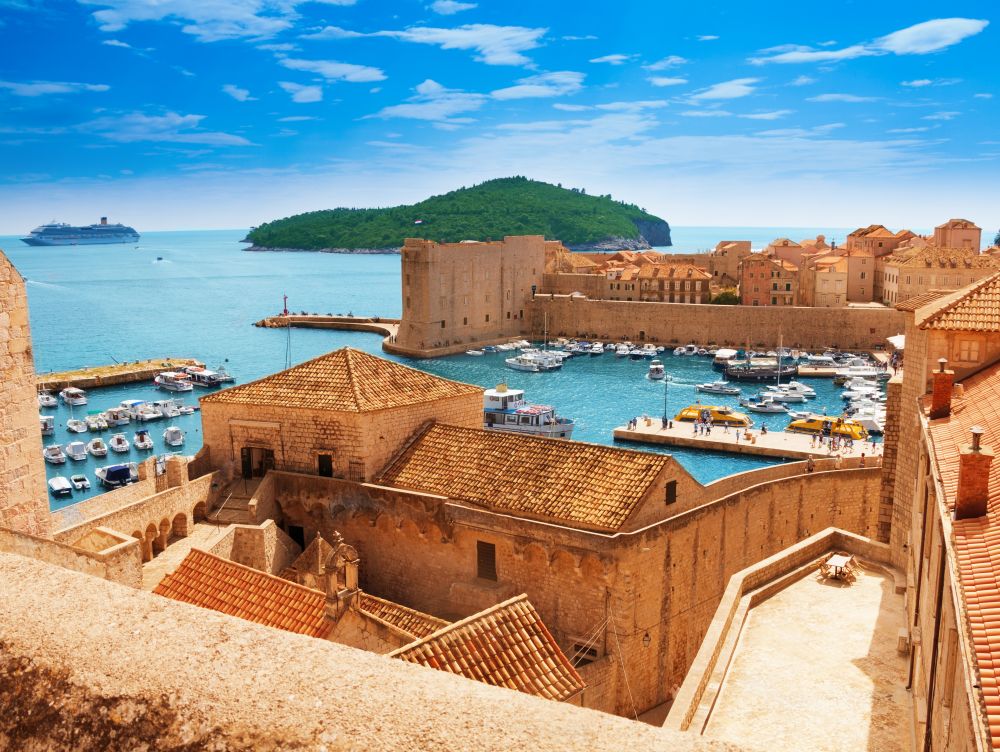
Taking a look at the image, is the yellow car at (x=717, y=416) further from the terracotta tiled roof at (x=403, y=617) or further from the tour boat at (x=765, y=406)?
the terracotta tiled roof at (x=403, y=617)

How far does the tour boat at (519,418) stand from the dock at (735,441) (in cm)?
293

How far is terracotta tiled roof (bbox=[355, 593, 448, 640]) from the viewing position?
11.2 metres

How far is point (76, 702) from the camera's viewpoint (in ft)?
7.44

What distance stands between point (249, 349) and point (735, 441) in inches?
1813

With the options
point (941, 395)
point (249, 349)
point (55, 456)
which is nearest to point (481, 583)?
point (941, 395)

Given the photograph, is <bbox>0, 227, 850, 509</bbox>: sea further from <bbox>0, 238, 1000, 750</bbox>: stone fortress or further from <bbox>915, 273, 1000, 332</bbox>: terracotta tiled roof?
<bbox>915, 273, 1000, 332</bbox>: terracotta tiled roof

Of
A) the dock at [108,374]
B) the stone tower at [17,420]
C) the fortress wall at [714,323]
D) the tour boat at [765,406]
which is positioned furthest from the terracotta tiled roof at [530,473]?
the fortress wall at [714,323]

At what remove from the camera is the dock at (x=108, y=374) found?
5331cm

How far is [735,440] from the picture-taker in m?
37.7

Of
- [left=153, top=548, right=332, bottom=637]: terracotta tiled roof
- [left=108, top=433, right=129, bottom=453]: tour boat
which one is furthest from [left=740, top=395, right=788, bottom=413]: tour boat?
[left=153, top=548, right=332, bottom=637]: terracotta tiled roof

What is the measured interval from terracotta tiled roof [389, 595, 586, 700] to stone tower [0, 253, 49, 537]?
3651 millimetres

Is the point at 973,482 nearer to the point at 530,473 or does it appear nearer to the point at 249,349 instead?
the point at 530,473

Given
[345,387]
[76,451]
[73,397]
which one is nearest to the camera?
[345,387]

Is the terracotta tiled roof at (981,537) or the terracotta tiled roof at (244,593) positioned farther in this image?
the terracotta tiled roof at (244,593)
